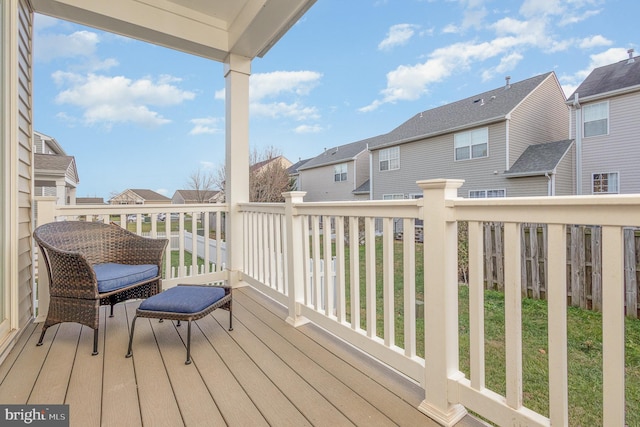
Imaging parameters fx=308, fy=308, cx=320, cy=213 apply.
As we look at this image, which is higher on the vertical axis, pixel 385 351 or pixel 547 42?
pixel 547 42

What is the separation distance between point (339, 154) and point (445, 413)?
12635 mm

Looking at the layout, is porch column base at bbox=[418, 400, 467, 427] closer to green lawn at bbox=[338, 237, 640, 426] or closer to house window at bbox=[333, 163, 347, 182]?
green lawn at bbox=[338, 237, 640, 426]

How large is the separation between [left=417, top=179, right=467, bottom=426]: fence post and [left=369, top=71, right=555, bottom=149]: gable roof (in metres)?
7.68

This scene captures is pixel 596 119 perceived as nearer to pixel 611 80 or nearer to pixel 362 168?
pixel 611 80

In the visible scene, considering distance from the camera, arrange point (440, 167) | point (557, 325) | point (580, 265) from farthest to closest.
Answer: point (440, 167) → point (580, 265) → point (557, 325)

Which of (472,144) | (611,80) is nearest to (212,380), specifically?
(611,80)

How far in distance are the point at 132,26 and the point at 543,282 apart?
16.9ft

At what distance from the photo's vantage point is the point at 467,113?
8828 millimetres

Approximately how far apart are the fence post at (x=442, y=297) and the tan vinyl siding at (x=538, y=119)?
587cm

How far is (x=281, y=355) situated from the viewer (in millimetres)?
1975

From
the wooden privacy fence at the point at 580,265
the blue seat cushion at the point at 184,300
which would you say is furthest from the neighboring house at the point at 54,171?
the wooden privacy fence at the point at 580,265

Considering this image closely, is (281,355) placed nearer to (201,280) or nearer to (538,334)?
(201,280)

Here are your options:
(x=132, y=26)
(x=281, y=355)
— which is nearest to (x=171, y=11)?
(x=132, y=26)

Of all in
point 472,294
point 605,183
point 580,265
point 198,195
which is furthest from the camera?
point 198,195
